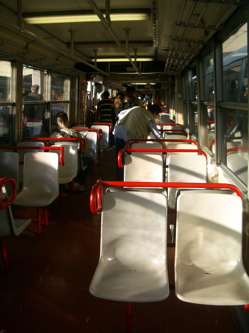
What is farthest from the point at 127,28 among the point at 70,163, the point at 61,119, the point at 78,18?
the point at 70,163

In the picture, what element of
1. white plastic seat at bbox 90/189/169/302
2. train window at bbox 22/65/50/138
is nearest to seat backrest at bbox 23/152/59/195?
white plastic seat at bbox 90/189/169/302

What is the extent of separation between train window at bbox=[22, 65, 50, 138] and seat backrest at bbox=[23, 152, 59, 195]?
7.29 ft

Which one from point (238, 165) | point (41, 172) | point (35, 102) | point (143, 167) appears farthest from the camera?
point (35, 102)

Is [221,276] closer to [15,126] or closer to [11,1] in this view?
[11,1]

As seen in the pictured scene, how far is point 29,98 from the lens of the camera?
21.1ft

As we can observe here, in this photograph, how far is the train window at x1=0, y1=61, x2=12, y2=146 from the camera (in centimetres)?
539

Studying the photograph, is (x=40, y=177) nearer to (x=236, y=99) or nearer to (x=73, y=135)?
(x=73, y=135)

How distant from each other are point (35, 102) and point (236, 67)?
14.1 feet

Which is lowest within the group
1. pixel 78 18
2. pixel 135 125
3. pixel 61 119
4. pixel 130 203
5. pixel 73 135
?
pixel 130 203

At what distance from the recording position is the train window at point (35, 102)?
20.5ft

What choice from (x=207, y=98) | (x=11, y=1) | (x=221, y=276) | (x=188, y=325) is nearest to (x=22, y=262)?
(x=188, y=325)

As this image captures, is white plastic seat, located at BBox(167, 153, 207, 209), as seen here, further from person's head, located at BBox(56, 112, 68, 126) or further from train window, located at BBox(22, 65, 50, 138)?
train window, located at BBox(22, 65, 50, 138)

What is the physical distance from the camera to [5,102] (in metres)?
5.43

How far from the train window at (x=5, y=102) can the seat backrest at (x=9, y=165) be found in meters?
1.41
